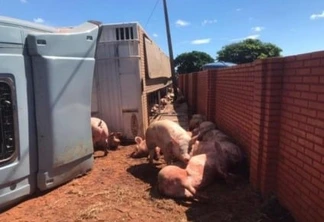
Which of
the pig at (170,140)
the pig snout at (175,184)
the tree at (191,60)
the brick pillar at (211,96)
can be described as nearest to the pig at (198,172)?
the pig snout at (175,184)

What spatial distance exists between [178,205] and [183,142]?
146 cm

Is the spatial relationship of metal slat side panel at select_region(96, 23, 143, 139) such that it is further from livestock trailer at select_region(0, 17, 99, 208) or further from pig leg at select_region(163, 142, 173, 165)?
pig leg at select_region(163, 142, 173, 165)

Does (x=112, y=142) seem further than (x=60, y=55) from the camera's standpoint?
Yes

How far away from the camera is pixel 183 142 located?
5.36 metres

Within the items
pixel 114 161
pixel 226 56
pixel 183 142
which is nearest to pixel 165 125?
pixel 183 142

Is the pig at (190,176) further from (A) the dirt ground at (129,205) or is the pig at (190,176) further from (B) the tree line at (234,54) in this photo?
(B) the tree line at (234,54)

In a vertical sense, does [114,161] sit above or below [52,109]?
below

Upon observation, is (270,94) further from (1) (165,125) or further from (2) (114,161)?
(2) (114,161)

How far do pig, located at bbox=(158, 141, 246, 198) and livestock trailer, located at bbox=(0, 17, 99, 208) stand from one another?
1587 millimetres

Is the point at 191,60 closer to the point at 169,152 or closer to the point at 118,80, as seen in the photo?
the point at 118,80

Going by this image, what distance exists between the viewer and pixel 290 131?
3.59 m

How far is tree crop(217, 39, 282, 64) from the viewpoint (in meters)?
45.8

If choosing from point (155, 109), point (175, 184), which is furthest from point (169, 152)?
point (155, 109)

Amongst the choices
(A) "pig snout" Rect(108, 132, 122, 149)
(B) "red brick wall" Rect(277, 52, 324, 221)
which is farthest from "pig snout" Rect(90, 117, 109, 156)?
(B) "red brick wall" Rect(277, 52, 324, 221)
